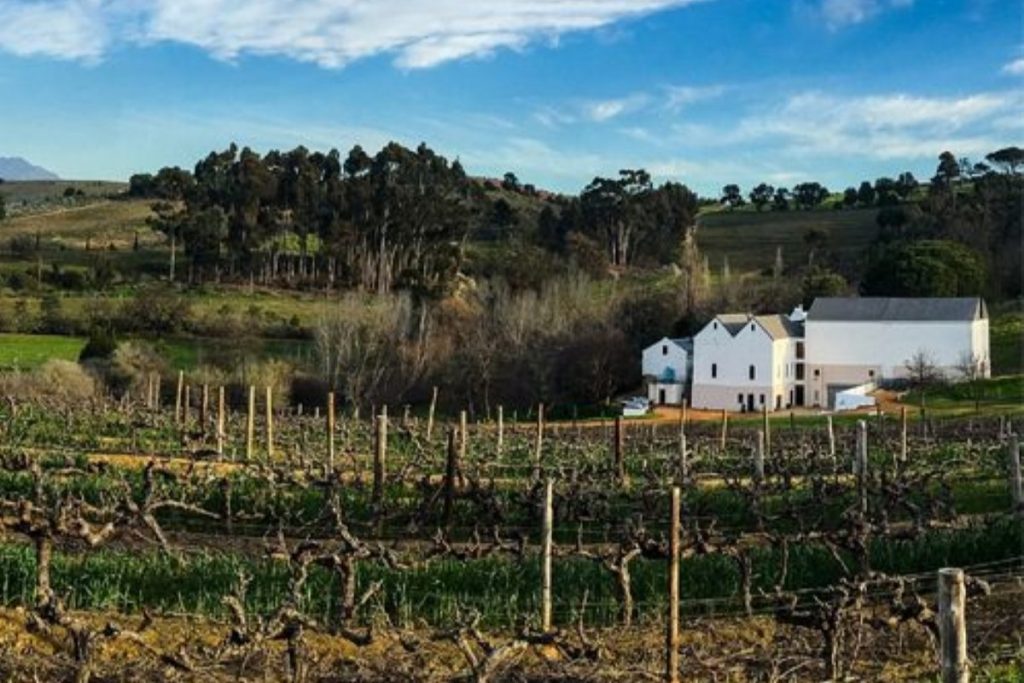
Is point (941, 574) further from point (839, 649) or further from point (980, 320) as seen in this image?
point (980, 320)

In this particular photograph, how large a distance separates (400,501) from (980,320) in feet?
160

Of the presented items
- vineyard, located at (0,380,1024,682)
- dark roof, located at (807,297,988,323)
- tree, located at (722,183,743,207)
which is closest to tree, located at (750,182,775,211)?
tree, located at (722,183,743,207)

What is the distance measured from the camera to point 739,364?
6006 cm

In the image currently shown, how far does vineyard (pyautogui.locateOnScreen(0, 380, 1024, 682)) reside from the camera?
29.4ft

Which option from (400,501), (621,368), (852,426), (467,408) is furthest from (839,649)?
(621,368)

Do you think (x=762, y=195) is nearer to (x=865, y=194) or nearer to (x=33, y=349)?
(x=865, y=194)

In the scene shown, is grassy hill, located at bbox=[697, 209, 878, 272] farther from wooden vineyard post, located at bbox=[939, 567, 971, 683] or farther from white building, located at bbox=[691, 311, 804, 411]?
wooden vineyard post, located at bbox=[939, 567, 971, 683]

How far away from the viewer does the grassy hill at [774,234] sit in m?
102

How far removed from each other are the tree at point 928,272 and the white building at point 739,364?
43.7 feet

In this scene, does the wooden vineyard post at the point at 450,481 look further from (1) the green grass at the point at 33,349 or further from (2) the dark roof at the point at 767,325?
(2) the dark roof at the point at 767,325

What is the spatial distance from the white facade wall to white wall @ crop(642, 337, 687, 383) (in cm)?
100

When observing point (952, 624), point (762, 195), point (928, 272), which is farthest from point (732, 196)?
Answer: point (952, 624)

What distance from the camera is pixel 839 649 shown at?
30.9ft

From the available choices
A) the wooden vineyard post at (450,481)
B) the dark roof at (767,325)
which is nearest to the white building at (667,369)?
the dark roof at (767,325)
